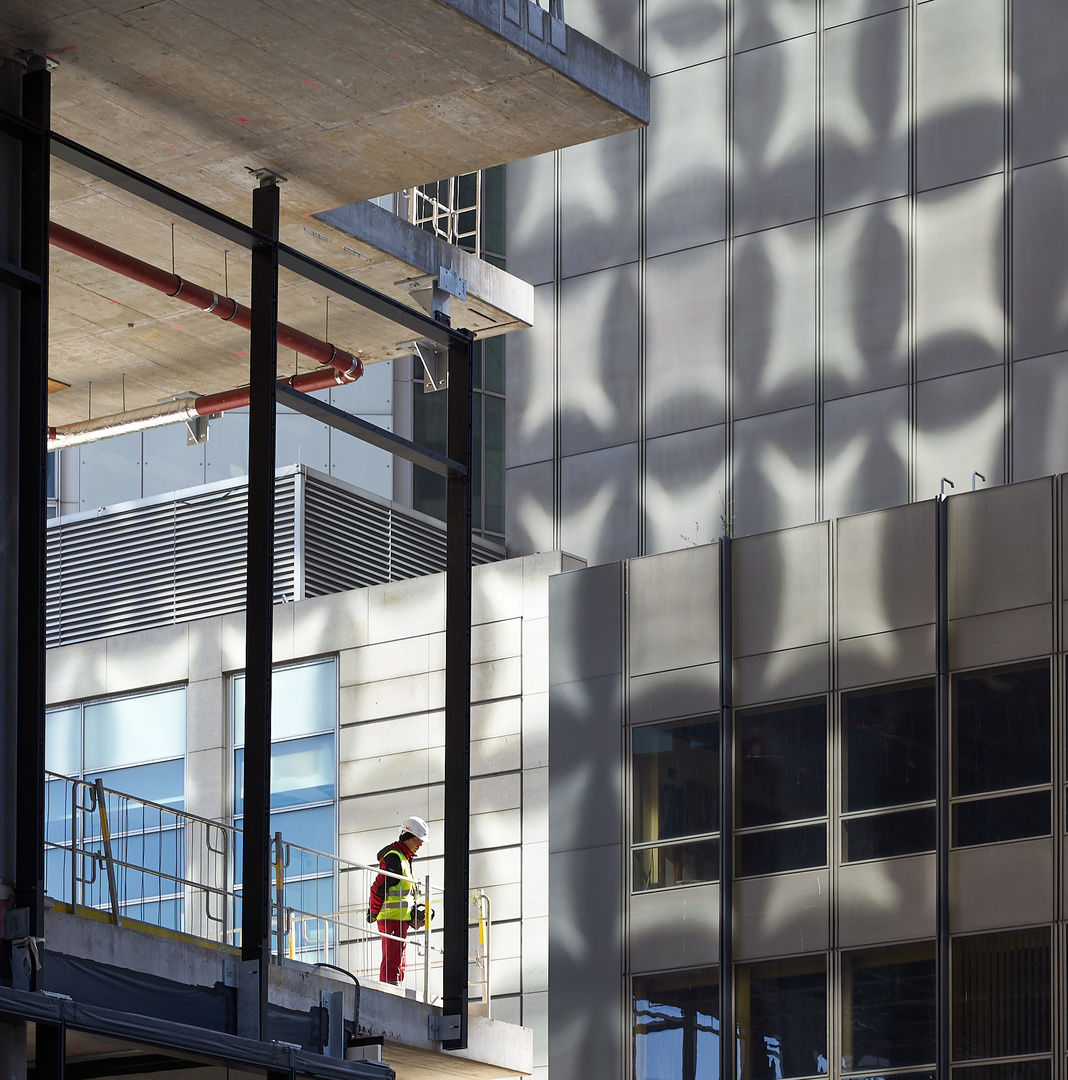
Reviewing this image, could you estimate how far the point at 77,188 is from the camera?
18984 mm

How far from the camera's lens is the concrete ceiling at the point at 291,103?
16.0 metres

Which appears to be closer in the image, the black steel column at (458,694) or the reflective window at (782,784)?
the black steel column at (458,694)

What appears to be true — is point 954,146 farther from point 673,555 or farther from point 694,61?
point 673,555

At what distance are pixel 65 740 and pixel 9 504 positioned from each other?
26070 millimetres

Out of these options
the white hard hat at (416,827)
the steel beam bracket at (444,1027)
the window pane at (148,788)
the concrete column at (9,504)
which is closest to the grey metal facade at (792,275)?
the window pane at (148,788)

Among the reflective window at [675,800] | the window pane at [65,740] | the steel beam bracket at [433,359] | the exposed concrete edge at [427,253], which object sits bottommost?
the reflective window at [675,800]

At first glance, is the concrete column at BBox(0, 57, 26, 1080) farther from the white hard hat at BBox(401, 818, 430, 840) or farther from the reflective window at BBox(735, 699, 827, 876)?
the reflective window at BBox(735, 699, 827, 876)

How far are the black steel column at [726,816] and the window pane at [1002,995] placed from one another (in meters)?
3.67

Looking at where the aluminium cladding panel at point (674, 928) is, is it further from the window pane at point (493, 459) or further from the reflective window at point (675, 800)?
the window pane at point (493, 459)

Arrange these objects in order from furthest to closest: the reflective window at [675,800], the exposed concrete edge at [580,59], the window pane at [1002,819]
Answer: the reflective window at [675,800]
the window pane at [1002,819]
the exposed concrete edge at [580,59]

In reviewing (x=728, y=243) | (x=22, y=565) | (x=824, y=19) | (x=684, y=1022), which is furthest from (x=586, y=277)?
(x=22, y=565)

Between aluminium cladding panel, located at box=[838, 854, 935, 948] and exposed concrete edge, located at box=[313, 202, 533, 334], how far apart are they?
12.0 m

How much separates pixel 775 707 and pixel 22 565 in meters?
19.3

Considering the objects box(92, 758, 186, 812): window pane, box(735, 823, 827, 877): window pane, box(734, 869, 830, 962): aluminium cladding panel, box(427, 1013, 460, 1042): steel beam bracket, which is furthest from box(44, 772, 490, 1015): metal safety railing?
box(427, 1013, 460, 1042): steel beam bracket
